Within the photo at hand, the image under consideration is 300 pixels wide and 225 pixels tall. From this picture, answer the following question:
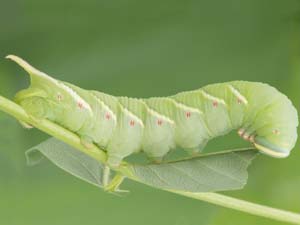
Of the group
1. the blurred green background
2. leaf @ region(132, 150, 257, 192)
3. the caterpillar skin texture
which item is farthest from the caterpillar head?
the blurred green background

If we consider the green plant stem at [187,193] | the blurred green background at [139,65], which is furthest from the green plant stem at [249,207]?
the blurred green background at [139,65]

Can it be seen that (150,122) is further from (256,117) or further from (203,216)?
(203,216)

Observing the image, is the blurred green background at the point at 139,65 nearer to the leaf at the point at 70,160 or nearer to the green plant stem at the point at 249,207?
the leaf at the point at 70,160

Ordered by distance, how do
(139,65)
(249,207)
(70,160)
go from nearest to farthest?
(249,207)
(70,160)
(139,65)

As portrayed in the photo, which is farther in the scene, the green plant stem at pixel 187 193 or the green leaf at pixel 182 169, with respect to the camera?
the green leaf at pixel 182 169

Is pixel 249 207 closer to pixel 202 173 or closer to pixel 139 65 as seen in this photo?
pixel 202 173

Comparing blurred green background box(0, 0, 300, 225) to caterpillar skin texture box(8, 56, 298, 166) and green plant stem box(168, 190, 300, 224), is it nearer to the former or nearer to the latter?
caterpillar skin texture box(8, 56, 298, 166)

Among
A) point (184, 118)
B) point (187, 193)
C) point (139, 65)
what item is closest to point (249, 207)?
point (187, 193)
